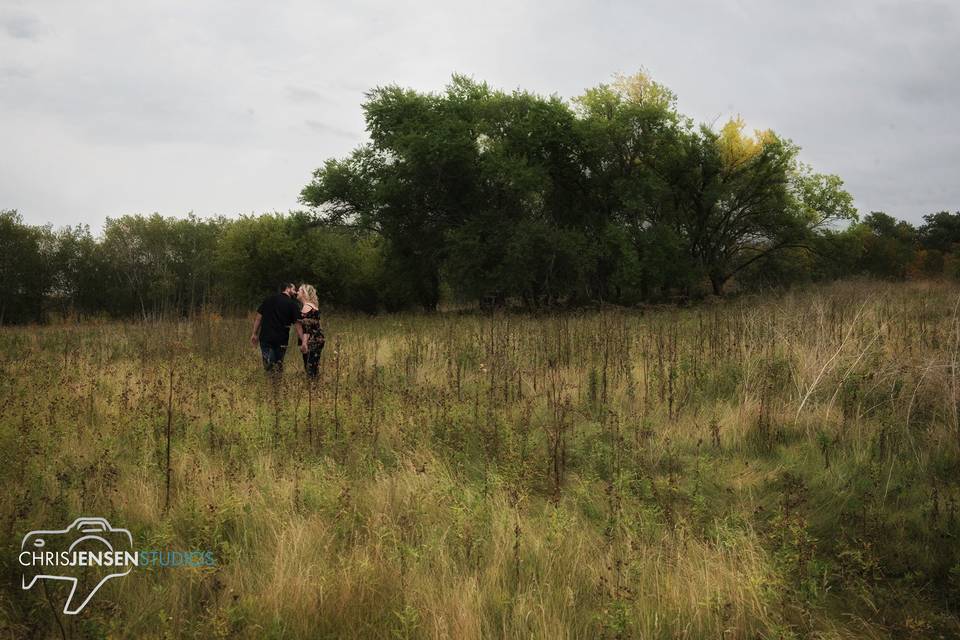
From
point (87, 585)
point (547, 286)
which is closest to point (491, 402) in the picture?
point (87, 585)

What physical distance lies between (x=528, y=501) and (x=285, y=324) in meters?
5.80

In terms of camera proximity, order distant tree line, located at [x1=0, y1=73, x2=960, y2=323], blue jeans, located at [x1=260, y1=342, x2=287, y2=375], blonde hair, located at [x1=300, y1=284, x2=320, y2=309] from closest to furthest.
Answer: blonde hair, located at [x1=300, y1=284, x2=320, y2=309] → blue jeans, located at [x1=260, y1=342, x2=287, y2=375] → distant tree line, located at [x1=0, y1=73, x2=960, y2=323]

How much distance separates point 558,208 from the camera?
28484mm

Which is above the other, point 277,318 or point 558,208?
point 558,208

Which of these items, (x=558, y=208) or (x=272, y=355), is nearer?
(x=272, y=355)

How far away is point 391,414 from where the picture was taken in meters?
6.12

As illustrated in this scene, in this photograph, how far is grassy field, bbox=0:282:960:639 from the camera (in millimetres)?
2838

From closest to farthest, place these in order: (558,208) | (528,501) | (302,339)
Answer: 1. (528,501)
2. (302,339)
3. (558,208)

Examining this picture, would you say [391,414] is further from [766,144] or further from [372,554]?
[766,144]

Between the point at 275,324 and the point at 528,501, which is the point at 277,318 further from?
the point at 528,501

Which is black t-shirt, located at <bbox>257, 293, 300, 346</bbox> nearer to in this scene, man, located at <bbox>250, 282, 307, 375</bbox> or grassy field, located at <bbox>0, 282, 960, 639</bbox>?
man, located at <bbox>250, 282, 307, 375</bbox>

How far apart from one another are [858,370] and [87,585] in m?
7.31
